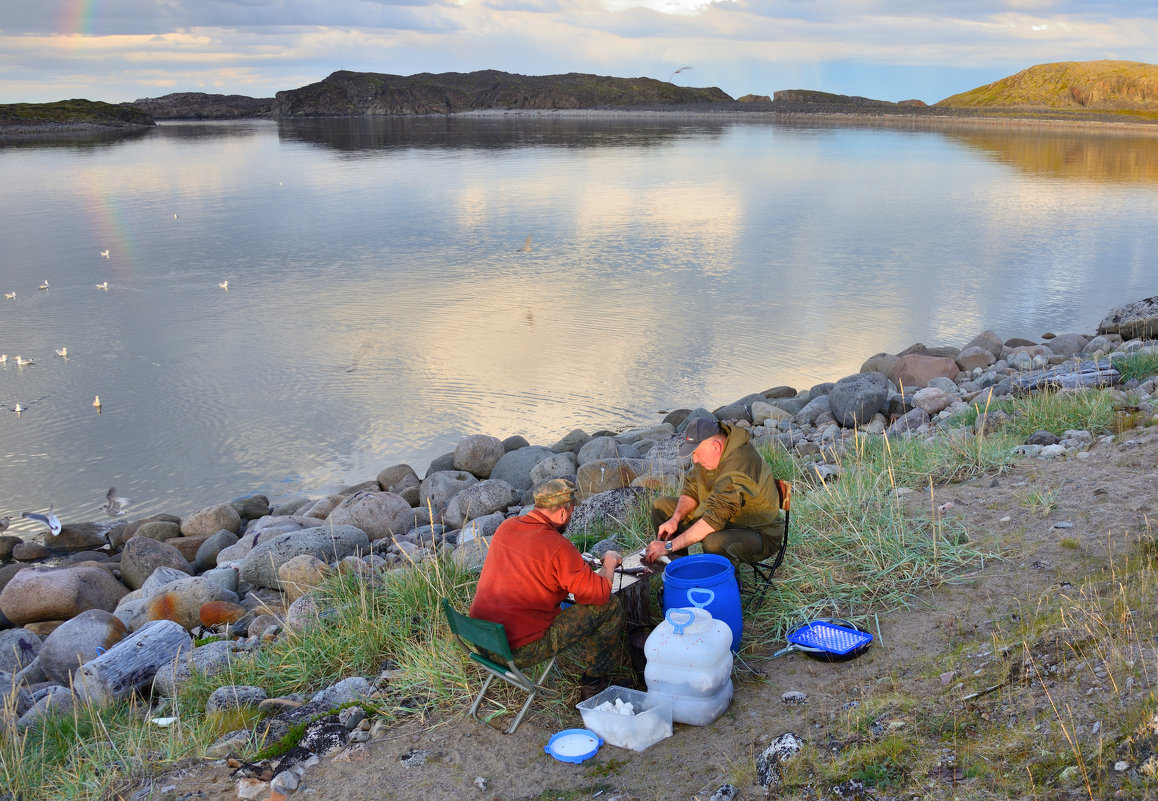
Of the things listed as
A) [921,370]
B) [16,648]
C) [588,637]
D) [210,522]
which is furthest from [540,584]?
[921,370]

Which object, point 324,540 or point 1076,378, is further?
point 1076,378

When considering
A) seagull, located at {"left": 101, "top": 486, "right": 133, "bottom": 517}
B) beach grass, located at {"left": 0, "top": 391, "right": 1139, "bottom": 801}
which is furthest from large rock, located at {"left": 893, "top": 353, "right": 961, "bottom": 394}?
seagull, located at {"left": 101, "top": 486, "right": 133, "bottom": 517}

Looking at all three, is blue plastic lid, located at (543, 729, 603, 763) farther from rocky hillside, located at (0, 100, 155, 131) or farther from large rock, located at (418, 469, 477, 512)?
rocky hillside, located at (0, 100, 155, 131)

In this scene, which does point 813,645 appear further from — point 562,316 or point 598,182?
point 598,182

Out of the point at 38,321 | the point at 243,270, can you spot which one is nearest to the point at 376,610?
the point at 38,321

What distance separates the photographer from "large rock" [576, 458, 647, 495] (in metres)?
8.34

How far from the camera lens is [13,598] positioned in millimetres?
7375

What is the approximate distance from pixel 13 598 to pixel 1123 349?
12.7m

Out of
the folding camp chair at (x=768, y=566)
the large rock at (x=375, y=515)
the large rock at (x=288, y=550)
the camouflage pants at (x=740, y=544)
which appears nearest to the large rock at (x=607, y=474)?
the large rock at (x=375, y=515)

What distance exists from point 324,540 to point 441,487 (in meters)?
1.97

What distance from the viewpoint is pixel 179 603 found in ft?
22.8

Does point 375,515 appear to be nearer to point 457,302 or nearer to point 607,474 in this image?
point 607,474

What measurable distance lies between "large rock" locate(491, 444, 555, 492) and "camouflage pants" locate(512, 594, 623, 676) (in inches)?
203

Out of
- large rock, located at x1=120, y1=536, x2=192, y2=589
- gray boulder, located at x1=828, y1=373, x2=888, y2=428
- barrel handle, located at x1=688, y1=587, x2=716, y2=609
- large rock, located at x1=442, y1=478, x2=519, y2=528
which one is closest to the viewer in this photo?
barrel handle, located at x1=688, y1=587, x2=716, y2=609
